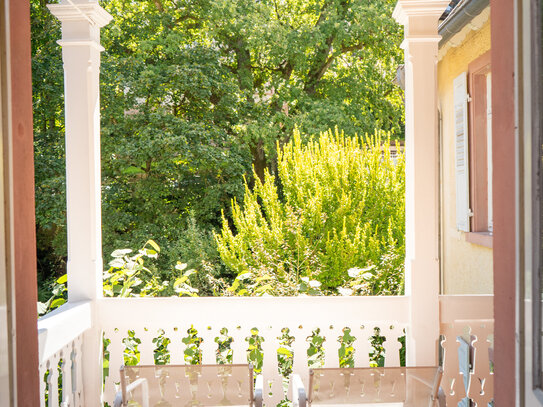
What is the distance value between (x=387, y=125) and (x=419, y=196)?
1005 cm

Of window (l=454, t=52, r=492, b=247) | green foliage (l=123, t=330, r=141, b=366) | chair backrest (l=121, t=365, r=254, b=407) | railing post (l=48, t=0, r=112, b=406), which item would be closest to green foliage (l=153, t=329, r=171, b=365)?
green foliage (l=123, t=330, r=141, b=366)

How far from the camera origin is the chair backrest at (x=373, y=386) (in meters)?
2.48

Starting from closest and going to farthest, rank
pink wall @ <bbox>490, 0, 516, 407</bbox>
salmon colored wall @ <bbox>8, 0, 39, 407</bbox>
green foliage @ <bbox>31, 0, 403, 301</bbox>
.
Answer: pink wall @ <bbox>490, 0, 516, 407</bbox>
salmon colored wall @ <bbox>8, 0, 39, 407</bbox>
green foliage @ <bbox>31, 0, 403, 301</bbox>

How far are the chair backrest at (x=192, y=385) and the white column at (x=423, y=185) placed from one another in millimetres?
1017

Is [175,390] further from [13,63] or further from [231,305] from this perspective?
[13,63]

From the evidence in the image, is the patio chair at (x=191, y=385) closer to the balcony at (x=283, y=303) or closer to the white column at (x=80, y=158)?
the balcony at (x=283, y=303)

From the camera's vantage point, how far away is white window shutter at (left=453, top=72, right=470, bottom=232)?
520 cm

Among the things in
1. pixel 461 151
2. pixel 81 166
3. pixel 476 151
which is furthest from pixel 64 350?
pixel 461 151

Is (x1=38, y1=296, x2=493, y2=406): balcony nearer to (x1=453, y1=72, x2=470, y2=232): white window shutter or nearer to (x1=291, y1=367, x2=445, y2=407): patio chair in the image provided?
(x1=291, y1=367, x2=445, y2=407): patio chair

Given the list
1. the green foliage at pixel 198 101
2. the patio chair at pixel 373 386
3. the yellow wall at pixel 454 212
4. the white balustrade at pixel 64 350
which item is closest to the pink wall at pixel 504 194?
the patio chair at pixel 373 386

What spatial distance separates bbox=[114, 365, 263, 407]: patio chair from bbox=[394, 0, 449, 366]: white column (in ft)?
3.33

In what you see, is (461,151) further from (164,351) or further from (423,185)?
(164,351)

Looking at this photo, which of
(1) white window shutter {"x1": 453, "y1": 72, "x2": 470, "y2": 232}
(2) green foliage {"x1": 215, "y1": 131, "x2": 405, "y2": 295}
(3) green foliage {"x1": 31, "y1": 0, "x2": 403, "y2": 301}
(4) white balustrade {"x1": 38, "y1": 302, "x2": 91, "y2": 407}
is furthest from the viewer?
(3) green foliage {"x1": 31, "y1": 0, "x2": 403, "y2": 301}

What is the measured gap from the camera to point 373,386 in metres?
2.53
